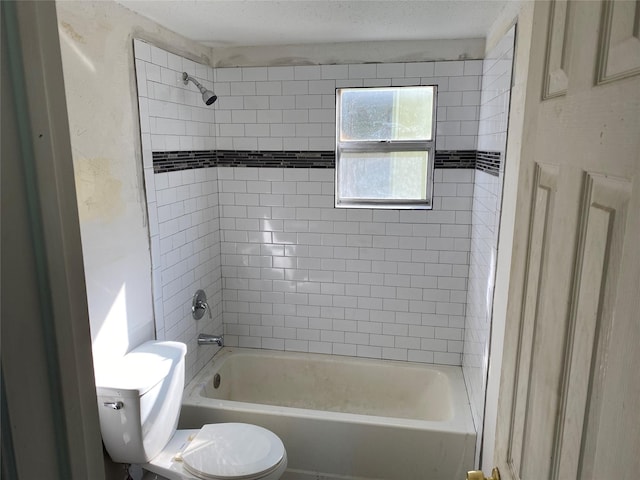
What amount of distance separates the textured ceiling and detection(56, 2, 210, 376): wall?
0.22 meters

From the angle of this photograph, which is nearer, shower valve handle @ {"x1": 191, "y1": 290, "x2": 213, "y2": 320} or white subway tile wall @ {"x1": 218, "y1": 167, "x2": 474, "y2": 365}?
shower valve handle @ {"x1": 191, "y1": 290, "x2": 213, "y2": 320}

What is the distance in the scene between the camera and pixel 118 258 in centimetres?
217

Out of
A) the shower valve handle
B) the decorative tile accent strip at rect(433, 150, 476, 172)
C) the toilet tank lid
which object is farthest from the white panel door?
the shower valve handle

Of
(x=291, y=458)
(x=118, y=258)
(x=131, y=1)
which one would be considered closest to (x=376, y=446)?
(x=291, y=458)

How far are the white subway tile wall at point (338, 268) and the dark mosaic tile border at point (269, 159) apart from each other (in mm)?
48

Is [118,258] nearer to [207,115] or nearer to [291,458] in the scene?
→ [207,115]

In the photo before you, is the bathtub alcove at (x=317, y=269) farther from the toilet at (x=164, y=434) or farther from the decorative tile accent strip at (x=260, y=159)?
the toilet at (x=164, y=434)

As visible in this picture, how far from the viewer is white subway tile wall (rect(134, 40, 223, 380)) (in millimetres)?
2379

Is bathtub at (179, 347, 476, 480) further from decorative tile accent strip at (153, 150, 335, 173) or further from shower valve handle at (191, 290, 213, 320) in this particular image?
decorative tile accent strip at (153, 150, 335, 173)

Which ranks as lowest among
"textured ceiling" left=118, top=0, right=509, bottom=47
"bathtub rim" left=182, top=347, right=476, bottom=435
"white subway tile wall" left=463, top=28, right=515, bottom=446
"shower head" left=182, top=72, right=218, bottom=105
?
"bathtub rim" left=182, top=347, right=476, bottom=435

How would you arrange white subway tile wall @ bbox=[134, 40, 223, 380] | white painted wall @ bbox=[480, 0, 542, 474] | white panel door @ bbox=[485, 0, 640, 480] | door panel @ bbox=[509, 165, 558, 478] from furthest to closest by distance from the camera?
white subway tile wall @ bbox=[134, 40, 223, 380] < white painted wall @ bbox=[480, 0, 542, 474] < door panel @ bbox=[509, 165, 558, 478] < white panel door @ bbox=[485, 0, 640, 480]

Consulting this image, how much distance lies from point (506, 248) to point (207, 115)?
2.04 metres


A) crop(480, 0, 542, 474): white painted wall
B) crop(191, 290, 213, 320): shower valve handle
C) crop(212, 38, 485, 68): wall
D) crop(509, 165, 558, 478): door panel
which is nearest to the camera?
crop(509, 165, 558, 478): door panel

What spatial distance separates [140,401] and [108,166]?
1039 millimetres
